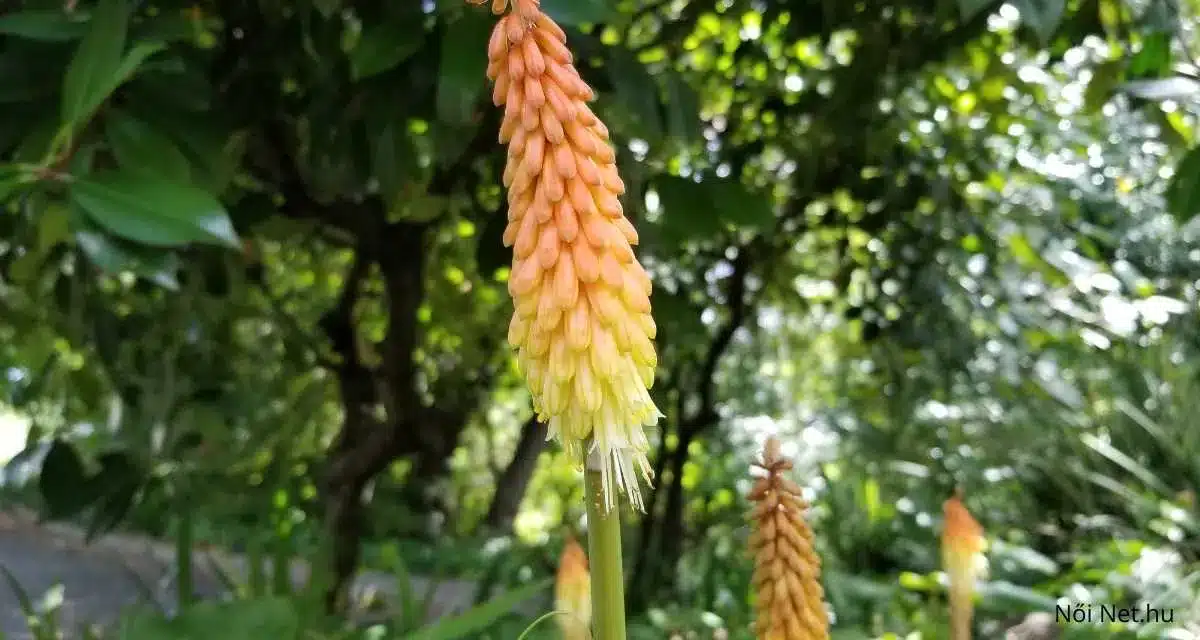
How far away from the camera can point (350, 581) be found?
162cm

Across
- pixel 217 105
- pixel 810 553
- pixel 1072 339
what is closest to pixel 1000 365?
pixel 1072 339

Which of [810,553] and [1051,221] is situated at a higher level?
[1051,221]

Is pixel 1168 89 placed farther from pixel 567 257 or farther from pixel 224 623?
pixel 224 623

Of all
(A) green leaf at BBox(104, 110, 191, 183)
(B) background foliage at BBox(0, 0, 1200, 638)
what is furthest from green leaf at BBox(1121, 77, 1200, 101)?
(A) green leaf at BBox(104, 110, 191, 183)

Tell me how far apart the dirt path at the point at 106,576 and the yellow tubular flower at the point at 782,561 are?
2.92 feet

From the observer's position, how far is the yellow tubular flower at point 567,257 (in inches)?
16.1

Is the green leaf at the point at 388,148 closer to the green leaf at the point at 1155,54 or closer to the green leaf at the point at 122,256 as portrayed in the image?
the green leaf at the point at 122,256

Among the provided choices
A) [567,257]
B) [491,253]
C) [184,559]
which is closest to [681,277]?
[491,253]

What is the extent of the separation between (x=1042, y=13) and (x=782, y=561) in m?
0.47

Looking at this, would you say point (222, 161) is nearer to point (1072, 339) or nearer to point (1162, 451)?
point (1072, 339)

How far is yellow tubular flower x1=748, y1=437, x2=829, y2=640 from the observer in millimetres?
574

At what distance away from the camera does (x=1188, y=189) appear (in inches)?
29.0

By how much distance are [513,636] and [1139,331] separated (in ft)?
4.74

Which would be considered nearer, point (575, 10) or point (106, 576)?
point (575, 10)
